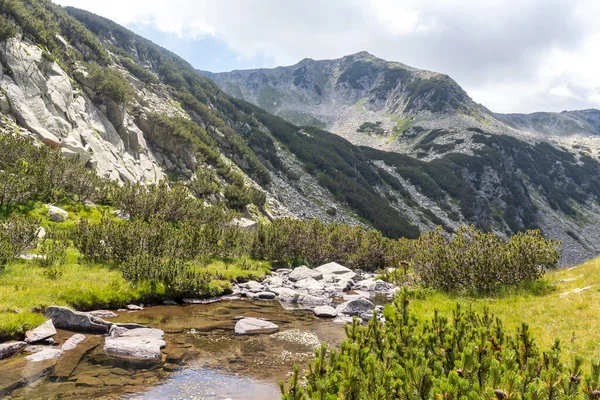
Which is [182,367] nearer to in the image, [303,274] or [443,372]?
Result: [443,372]

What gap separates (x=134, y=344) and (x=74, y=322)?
3.09 m

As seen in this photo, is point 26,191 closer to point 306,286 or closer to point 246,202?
point 306,286

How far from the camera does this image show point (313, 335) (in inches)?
516

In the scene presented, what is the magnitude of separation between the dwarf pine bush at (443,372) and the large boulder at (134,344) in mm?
5930

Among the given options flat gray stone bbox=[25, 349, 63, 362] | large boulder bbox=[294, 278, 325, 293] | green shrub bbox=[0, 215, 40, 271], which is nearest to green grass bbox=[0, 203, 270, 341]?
green shrub bbox=[0, 215, 40, 271]

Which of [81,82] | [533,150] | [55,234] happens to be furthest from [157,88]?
[533,150]

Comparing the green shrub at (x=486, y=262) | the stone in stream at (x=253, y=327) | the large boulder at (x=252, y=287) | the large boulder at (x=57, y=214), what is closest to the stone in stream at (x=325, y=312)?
the stone in stream at (x=253, y=327)

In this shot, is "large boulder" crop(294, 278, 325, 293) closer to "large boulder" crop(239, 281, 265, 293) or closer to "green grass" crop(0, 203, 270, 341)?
"large boulder" crop(239, 281, 265, 293)

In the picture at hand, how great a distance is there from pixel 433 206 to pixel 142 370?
79.0m

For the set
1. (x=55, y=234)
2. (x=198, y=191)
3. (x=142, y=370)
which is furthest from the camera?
(x=198, y=191)

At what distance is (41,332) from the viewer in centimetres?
1014

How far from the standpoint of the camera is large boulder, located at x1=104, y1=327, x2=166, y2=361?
9672 millimetres

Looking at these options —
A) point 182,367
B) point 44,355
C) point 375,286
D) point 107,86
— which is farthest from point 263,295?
point 107,86

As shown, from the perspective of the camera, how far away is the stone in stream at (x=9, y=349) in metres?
8.91
